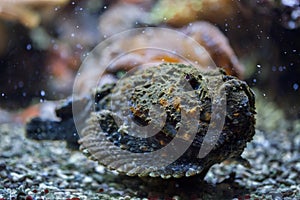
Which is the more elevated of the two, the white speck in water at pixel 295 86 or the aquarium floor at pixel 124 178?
the white speck in water at pixel 295 86

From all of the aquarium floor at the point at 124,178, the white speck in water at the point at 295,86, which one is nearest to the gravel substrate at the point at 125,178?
the aquarium floor at the point at 124,178

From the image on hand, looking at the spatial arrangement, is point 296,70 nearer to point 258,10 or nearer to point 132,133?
point 258,10

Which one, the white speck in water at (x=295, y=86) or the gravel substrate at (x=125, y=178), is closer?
the gravel substrate at (x=125, y=178)

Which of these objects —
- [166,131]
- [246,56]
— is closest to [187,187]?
[166,131]

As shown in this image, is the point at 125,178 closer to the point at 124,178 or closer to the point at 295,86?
the point at 124,178

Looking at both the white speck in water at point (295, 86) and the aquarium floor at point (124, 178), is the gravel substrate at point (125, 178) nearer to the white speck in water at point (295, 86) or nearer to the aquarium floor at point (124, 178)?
the aquarium floor at point (124, 178)

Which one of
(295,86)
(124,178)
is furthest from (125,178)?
(295,86)

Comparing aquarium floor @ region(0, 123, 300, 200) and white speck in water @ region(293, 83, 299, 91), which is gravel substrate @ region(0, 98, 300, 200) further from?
white speck in water @ region(293, 83, 299, 91)

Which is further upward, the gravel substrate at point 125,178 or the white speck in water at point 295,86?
the white speck in water at point 295,86
